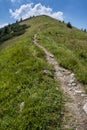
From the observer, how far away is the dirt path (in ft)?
31.3

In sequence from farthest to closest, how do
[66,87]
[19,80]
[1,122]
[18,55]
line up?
[18,55] < [19,80] < [66,87] < [1,122]

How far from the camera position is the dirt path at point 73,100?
953 cm

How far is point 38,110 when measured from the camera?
10422 millimetres

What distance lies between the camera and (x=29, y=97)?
11.6m

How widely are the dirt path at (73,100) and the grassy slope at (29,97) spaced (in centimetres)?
40

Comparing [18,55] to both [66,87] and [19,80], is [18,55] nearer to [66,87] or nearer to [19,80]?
[19,80]

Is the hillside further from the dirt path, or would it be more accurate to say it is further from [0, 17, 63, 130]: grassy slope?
the dirt path

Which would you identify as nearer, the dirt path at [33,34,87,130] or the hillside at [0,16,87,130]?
the dirt path at [33,34,87,130]

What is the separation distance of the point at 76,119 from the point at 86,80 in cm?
424

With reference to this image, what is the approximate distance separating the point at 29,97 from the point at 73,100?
2277 millimetres

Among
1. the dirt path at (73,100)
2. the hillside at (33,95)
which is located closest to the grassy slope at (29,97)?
the hillside at (33,95)

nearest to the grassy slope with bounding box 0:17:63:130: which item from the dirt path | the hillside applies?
the hillside

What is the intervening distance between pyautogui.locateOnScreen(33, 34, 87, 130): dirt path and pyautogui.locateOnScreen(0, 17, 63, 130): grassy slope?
40 cm

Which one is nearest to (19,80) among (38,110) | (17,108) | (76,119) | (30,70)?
(30,70)
